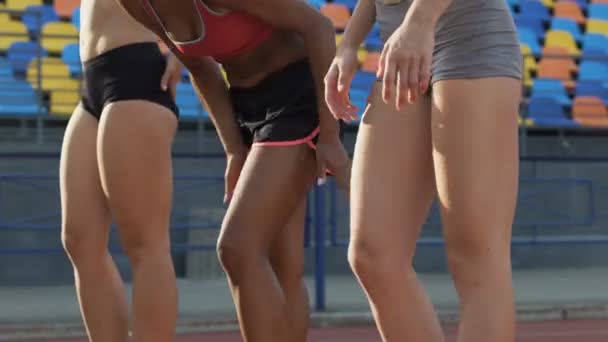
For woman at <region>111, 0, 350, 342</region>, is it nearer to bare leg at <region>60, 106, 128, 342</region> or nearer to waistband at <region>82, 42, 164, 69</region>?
waistband at <region>82, 42, 164, 69</region>

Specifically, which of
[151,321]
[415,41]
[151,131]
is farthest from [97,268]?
[415,41]

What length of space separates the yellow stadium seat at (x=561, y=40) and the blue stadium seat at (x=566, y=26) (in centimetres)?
29

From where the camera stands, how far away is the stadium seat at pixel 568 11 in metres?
15.8

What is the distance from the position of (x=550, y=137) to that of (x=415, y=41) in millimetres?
10642

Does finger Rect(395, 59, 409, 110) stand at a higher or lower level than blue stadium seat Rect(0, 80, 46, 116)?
higher

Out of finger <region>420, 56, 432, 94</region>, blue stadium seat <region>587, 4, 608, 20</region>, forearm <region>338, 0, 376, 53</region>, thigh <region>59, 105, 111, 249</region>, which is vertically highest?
finger <region>420, 56, 432, 94</region>

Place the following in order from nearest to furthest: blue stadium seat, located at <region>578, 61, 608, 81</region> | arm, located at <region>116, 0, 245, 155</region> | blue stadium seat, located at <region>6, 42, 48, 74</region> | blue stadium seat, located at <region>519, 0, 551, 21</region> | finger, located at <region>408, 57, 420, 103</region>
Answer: finger, located at <region>408, 57, 420, 103</region>, arm, located at <region>116, 0, 245, 155</region>, blue stadium seat, located at <region>6, 42, 48, 74</region>, blue stadium seat, located at <region>578, 61, 608, 81</region>, blue stadium seat, located at <region>519, 0, 551, 21</region>

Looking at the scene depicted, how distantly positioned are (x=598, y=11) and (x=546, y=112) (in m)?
3.34

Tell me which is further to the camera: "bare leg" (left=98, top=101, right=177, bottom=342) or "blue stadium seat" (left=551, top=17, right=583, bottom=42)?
"blue stadium seat" (left=551, top=17, right=583, bottom=42)

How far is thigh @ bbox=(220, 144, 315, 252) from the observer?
3.35m

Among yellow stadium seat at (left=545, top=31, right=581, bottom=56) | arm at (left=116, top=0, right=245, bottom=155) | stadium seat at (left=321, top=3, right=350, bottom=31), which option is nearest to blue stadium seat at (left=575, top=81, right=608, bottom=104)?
yellow stadium seat at (left=545, top=31, right=581, bottom=56)

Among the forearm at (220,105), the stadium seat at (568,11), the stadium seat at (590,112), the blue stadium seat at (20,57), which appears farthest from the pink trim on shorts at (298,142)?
the stadium seat at (568,11)

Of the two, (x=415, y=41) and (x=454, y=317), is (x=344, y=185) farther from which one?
(x=454, y=317)

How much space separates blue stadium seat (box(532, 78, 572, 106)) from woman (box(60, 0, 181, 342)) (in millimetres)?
9877
